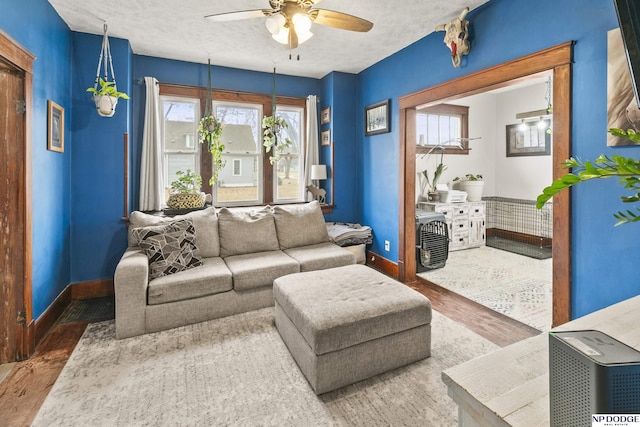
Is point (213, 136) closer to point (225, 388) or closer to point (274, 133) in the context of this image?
point (274, 133)

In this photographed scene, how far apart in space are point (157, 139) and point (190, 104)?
697 mm

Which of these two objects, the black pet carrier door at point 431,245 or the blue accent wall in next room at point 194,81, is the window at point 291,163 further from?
the black pet carrier door at point 431,245

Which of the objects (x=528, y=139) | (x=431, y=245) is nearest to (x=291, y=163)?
(x=431, y=245)

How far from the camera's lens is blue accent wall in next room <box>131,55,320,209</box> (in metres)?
3.93

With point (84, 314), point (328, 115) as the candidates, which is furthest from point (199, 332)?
point (328, 115)

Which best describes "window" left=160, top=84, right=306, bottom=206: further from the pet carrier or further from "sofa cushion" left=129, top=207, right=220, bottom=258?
the pet carrier

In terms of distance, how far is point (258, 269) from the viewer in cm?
306

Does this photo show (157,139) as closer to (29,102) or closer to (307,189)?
(29,102)

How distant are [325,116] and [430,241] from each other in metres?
2.31

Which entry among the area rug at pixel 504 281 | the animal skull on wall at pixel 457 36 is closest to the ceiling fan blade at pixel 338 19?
the animal skull on wall at pixel 457 36

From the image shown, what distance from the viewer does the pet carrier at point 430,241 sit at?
4145mm

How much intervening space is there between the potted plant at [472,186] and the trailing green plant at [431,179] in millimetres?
418

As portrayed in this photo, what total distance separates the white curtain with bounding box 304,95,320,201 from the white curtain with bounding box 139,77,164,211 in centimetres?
196

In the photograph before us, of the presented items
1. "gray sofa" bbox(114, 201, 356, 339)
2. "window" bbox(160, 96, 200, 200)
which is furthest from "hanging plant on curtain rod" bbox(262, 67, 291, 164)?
"gray sofa" bbox(114, 201, 356, 339)
